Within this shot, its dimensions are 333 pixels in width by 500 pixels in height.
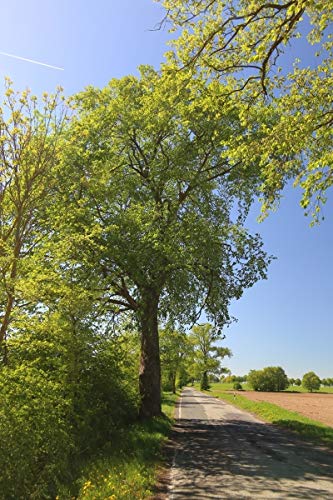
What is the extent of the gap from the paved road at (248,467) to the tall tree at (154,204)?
5058 millimetres

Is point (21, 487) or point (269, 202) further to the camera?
point (269, 202)

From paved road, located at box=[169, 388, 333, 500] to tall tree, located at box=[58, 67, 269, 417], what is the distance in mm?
5058

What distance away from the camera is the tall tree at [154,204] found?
56.9 feet

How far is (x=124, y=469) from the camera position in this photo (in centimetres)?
991

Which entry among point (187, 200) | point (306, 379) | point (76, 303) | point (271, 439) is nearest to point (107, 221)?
point (187, 200)

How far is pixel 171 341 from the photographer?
43875 mm

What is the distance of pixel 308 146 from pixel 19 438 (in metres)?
9.78

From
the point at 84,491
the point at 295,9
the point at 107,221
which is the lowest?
the point at 84,491

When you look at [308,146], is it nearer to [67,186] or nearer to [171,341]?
[67,186]

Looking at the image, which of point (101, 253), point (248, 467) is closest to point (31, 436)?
point (248, 467)

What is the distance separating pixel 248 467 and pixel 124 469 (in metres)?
3.85

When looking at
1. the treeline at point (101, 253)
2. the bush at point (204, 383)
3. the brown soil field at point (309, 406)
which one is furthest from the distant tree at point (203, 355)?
the treeline at point (101, 253)

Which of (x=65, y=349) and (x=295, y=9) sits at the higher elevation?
(x=295, y=9)

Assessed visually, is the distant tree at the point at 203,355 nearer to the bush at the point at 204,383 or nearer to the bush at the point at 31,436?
the bush at the point at 204,383
